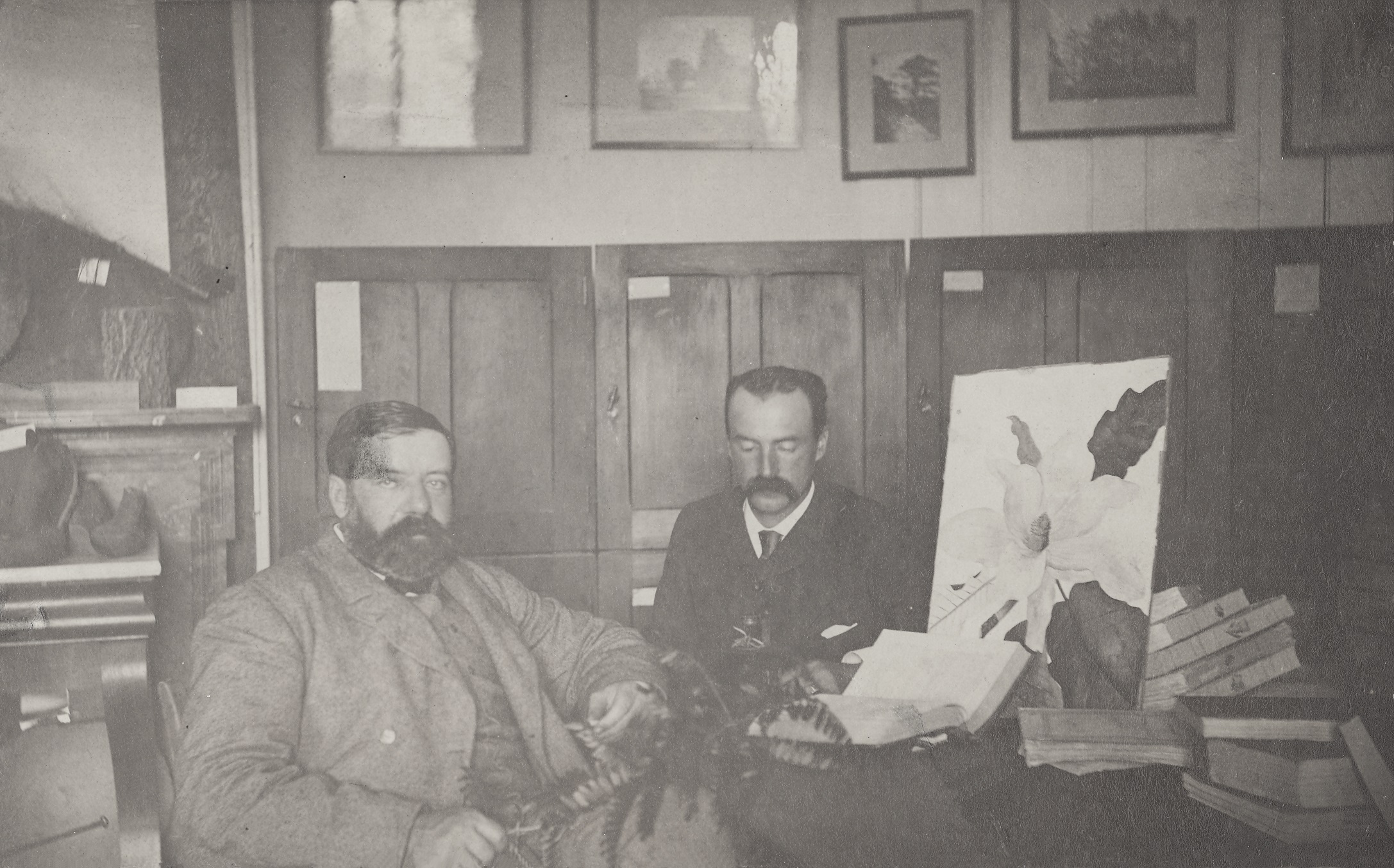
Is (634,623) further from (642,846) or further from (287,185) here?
(287,185)

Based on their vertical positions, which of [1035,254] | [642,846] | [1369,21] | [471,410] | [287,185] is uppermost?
[1369,21]

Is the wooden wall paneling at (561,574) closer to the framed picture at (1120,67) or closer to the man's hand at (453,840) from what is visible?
the man's hand at (453,840)

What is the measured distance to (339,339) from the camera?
92.8 inches

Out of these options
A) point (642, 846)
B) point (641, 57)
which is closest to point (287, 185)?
point (641, 57)

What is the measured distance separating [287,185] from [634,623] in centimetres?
139

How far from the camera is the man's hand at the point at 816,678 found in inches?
62.7

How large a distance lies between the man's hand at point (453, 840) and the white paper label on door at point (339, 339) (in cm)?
120

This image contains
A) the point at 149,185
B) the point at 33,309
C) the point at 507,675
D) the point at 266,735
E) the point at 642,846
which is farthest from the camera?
the point at 149,185

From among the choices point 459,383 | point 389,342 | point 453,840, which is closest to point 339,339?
point 389,342

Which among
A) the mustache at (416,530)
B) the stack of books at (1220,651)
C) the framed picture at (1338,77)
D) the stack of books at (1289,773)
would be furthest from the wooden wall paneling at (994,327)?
the mustache at (416,530)

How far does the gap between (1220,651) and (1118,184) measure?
147 centimetres

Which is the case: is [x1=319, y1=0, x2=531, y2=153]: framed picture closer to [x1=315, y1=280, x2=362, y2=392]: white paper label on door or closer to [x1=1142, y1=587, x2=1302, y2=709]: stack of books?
[x1=315, y1=280, x2=362, y2=392]: white paper label on door

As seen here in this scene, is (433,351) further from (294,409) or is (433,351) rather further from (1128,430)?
(1128,430)

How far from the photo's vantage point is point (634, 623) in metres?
2.58
